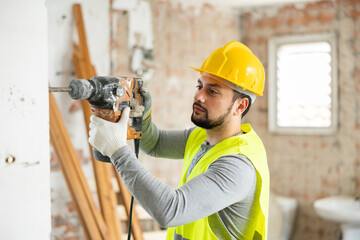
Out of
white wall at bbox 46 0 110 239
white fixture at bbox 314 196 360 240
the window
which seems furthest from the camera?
the window

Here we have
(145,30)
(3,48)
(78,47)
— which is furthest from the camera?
(145,30)

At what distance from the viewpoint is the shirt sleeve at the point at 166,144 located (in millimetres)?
1696

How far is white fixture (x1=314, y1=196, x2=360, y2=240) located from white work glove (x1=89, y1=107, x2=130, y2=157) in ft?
8.49

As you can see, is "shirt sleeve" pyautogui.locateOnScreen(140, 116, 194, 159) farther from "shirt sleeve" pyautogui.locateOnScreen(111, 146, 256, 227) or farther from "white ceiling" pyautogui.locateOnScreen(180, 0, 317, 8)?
"white ceiling" pyautogui.locateOnScreen(180, 0, 317, 8)

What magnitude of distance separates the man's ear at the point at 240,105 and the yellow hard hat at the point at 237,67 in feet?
0.17

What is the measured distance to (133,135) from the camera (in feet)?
4.54

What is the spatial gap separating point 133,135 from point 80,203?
3.92ft

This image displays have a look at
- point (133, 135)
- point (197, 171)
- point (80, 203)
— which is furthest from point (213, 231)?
point (80, 203)

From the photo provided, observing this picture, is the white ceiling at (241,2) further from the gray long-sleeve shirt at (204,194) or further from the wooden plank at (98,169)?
the gray long-sleeve shirt at (204,194)

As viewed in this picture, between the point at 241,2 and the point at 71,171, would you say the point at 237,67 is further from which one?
the point at 241,2

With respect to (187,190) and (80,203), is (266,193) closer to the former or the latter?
(187,190)

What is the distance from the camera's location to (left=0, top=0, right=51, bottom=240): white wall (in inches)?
38.0

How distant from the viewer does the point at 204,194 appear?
1163 millimetres

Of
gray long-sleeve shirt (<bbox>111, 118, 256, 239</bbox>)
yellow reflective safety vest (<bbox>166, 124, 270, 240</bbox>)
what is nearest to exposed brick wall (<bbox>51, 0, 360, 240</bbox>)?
yellow reflective safety vest (<bbox>166, 124, 270, 240</bbox>)
